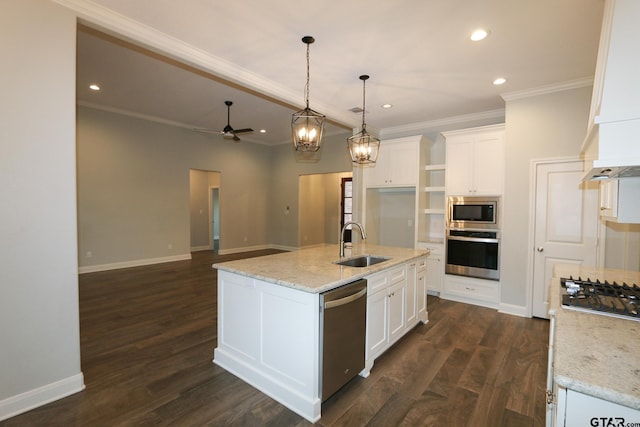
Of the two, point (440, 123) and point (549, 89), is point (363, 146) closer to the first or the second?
point (549, 89)

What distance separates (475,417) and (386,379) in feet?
2.26

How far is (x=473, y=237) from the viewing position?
14.7 feet

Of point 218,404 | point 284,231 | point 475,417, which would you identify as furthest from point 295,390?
point 284,231

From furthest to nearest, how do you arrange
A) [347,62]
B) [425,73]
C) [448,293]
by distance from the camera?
[448,293] < [425,73] < [347,62]

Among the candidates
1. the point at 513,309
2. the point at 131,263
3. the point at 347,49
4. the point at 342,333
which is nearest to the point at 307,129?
the point at 347,49

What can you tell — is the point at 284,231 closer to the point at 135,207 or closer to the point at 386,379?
the point at 135,207

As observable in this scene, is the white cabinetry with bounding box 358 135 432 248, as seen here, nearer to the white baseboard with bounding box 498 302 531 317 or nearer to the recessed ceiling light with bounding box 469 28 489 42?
the white baseboard with bounding box 498 302 531 317

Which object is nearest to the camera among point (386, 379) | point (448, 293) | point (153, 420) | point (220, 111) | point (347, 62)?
point (153, 420)

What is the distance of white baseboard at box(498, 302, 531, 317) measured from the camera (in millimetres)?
4052

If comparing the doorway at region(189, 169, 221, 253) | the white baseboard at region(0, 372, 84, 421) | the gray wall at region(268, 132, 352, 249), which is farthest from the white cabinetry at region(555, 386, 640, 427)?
the doorway at region(189, 169, 221, 253)

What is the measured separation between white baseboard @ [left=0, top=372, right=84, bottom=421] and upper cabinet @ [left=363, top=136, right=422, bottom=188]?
4.81m

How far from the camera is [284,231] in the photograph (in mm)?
9031

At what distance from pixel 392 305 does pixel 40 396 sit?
2.84 m

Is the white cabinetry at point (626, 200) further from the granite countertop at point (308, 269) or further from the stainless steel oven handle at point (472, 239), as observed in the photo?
the stainless steel oven handle at point (472, 239)
